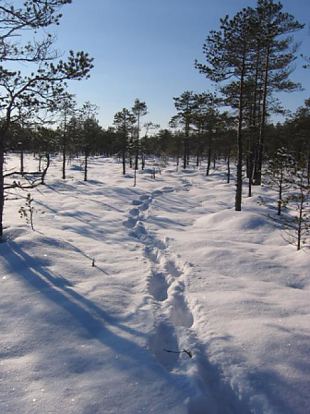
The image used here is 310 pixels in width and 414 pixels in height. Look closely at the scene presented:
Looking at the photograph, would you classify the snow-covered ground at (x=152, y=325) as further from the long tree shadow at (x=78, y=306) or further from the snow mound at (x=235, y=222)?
the snow mound at (x=235, y=222)

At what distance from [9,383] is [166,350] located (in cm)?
223

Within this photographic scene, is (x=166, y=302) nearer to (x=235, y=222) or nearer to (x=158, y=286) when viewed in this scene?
(x=158, y=286)

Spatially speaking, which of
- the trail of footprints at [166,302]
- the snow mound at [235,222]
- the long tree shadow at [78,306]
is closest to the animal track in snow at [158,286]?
the trail of footprints at [166,302]

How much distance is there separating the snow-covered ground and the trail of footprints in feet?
0.09

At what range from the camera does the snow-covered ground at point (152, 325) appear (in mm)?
4188

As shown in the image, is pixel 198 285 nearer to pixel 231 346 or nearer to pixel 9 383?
pixel 231 346

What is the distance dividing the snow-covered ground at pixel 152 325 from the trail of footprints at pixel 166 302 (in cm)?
3

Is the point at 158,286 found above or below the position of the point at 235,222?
below

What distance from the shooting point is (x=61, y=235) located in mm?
11750

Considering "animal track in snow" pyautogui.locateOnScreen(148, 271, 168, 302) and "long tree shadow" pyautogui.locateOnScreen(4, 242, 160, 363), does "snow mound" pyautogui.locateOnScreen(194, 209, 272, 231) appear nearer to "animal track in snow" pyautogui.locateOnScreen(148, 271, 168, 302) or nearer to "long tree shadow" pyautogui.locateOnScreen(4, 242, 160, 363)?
"animal track in snow" pyautogui.locateOnScreen(148, 271, 168, 302)

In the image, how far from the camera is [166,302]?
697 centimetres

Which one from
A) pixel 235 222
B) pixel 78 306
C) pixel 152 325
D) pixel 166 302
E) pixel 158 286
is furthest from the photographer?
pixel 235 222

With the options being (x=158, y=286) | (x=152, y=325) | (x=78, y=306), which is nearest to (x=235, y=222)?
(x=158, y=286)

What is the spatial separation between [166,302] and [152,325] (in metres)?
1.13
